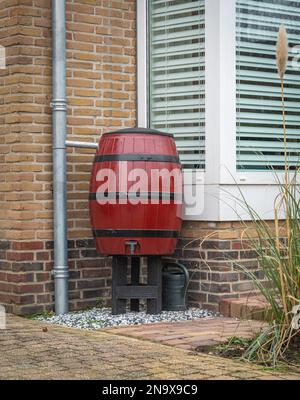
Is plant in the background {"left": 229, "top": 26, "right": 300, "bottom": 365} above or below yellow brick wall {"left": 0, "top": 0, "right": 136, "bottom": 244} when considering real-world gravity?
below

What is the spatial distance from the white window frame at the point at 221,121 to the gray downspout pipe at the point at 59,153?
95 cm

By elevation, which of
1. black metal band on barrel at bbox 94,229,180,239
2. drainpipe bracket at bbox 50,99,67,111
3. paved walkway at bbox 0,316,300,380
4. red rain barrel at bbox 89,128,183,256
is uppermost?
drainpipe bracket at bbox 50,99,67,111

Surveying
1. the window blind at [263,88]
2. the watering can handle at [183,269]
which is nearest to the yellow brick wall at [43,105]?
the watering can handle at [183,269]

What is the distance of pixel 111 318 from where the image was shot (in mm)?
5840

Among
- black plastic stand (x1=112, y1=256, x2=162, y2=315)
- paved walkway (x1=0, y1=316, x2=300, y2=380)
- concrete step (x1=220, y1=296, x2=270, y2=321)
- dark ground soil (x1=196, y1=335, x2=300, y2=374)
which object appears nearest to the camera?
paved walkway (x1=0, y1=316, x2=300, y2=380)

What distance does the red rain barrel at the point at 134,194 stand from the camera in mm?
5750

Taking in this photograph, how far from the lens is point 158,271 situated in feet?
19.5

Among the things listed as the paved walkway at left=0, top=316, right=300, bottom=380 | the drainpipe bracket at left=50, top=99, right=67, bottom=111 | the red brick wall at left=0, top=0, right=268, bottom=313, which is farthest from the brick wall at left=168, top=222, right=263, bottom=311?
the drainpipe bracket at left=50, top=99, right=67, bottom=111

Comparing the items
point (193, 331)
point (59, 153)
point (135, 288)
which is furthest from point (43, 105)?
point (193, 331)

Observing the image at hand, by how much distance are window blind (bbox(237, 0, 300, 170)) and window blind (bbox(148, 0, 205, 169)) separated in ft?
0.94

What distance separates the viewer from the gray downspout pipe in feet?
20.0

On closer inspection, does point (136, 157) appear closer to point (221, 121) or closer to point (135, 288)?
point (221, 121)

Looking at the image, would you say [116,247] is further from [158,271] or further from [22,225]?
[22,225]

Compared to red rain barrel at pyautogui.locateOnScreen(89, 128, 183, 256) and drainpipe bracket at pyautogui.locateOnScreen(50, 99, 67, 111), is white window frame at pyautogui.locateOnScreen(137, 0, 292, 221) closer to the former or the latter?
red rain barrel at pyautogui.locateOnScreen(89, 128, 183, 256)
